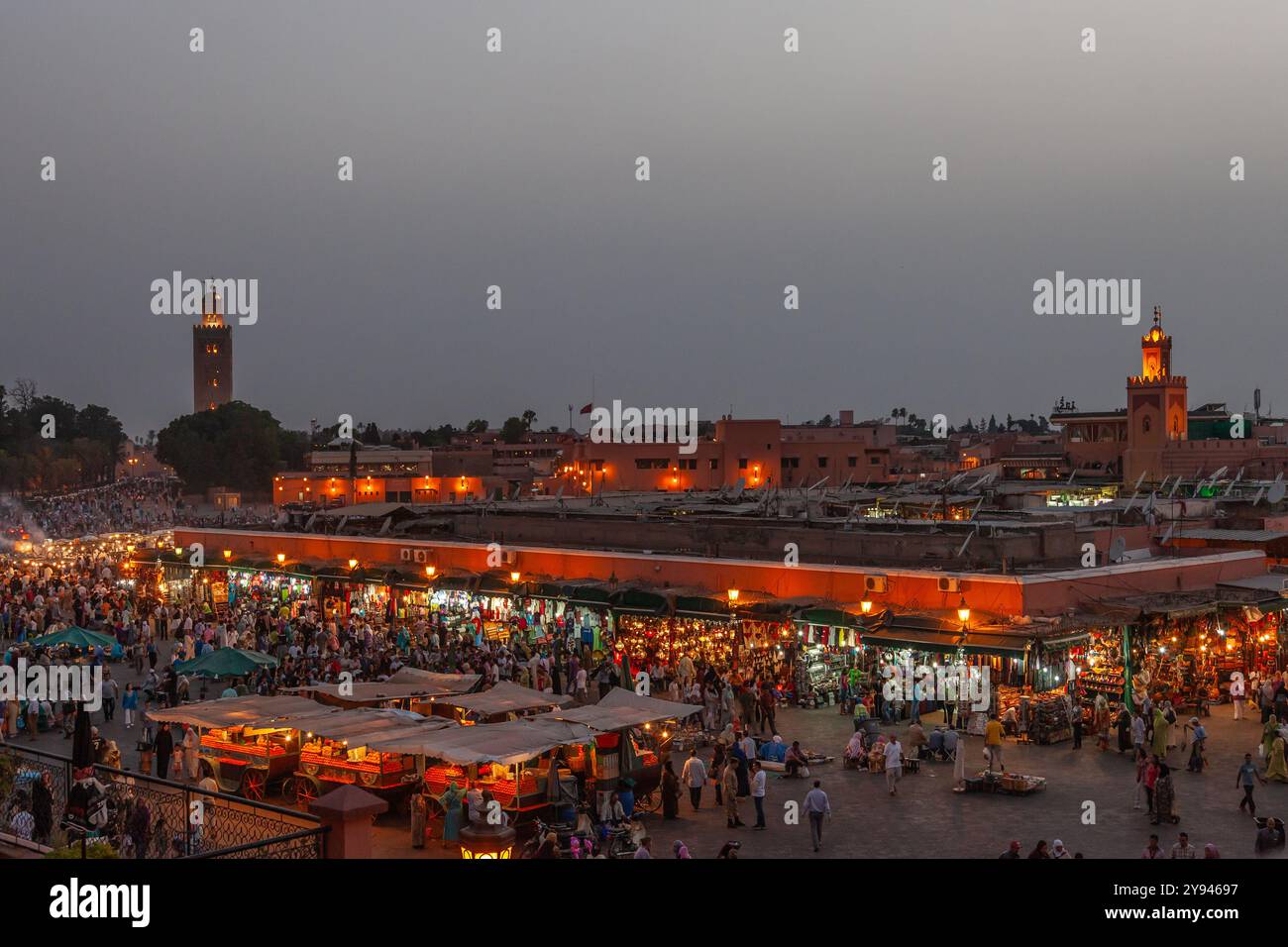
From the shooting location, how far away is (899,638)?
71.9 feet

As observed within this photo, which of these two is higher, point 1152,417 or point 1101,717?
point 1152,417

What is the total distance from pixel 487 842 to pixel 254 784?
14.4 ft

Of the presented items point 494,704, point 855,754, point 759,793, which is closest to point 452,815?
point 494,704

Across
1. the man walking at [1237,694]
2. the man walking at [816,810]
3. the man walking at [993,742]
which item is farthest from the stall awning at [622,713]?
the man walking at [1237,694]

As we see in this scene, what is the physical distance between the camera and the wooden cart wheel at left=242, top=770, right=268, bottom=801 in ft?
56.1

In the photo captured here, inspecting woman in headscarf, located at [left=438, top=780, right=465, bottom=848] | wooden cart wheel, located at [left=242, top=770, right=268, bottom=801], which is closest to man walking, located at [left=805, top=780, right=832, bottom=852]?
woman in headscarf, located at [left=438, top=780, right=465, bottom=848]

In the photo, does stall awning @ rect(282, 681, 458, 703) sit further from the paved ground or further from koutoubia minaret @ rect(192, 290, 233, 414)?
koutoubia minaret @ rect(192, 290, 233, 414)

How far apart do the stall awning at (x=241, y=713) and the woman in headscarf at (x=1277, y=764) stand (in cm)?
1284

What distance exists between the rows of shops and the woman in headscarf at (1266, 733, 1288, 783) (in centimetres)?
352

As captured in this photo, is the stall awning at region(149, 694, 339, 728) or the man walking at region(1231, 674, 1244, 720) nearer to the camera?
the stall awning at region(149, 694, 339, 728)

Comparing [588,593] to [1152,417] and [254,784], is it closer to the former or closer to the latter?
[254,784]
